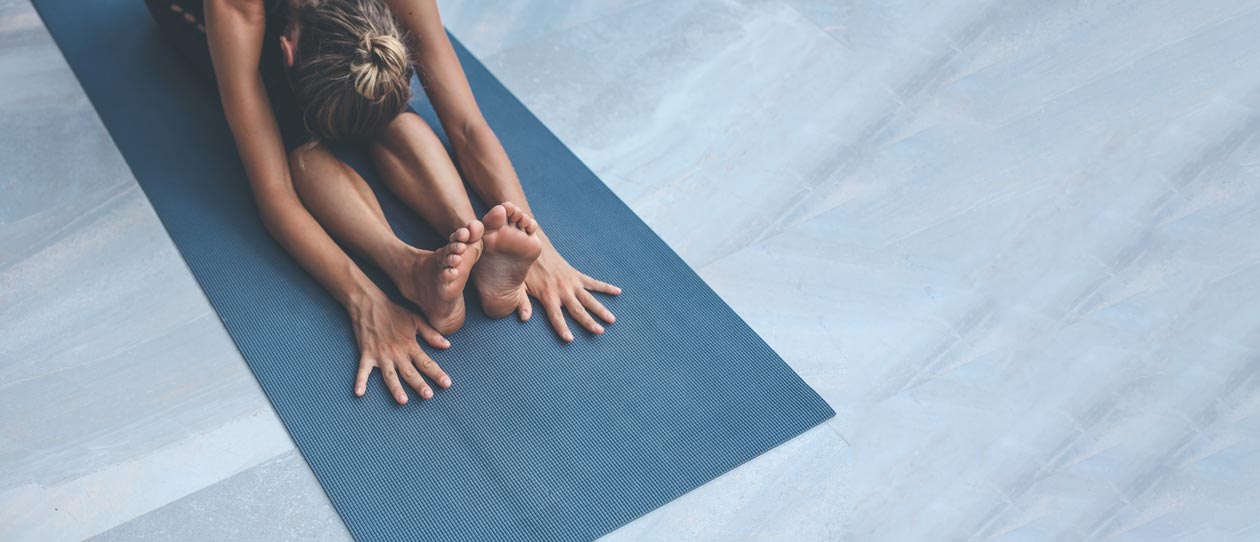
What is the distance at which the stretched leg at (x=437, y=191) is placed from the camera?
2031mm

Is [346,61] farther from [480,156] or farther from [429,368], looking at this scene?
[429,368]

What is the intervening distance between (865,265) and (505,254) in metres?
0.90

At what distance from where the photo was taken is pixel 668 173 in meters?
2.62

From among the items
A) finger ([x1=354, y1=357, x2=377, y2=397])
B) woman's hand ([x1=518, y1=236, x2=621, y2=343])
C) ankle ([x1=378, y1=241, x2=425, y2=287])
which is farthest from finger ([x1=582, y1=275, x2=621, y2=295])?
finger ([x1=354, y1=357, x2=377, y2=397])

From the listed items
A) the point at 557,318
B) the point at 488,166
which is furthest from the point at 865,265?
the point at 488,166

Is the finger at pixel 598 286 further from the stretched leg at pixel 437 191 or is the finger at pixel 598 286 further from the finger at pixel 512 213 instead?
the finger at pixel 512 213

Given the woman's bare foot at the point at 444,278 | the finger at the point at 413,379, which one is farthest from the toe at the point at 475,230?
the finger at the point at 413,379

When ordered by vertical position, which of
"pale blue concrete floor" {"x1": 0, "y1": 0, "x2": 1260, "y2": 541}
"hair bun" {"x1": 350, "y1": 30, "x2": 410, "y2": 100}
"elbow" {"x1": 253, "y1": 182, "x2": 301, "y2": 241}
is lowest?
"pale blue concrete floor" {"x1": 0, "y1": 0, "x2": 1260, "y2": 541}

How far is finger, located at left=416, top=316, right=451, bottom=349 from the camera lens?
212cm

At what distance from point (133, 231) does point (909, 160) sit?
182 centimetres

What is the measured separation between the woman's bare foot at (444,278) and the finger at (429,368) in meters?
0.07

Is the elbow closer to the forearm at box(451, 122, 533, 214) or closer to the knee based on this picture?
the knee

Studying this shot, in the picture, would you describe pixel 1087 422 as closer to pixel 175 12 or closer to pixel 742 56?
pixel 742 56

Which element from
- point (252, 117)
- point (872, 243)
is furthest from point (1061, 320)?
point (252, 117)
